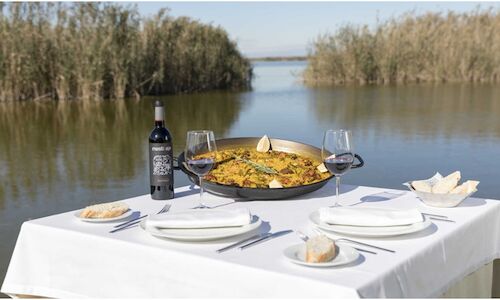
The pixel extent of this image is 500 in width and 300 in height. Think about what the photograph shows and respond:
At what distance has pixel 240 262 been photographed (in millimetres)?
1533

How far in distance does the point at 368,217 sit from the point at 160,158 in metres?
0.75

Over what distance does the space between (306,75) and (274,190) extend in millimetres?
18434

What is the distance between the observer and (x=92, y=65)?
1452 cm

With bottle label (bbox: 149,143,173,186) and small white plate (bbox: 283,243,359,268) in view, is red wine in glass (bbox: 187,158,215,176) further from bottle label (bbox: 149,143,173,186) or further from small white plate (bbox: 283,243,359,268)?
small white plate (bbox: 283,243,359,268)

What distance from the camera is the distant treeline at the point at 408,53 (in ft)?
60.4

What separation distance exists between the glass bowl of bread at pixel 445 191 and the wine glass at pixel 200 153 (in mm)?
670

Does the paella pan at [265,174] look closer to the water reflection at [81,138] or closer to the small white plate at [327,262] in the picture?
the small white plate at [327,262]

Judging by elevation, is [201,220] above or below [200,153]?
below

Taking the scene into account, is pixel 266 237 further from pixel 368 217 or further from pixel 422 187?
pixel 422 187

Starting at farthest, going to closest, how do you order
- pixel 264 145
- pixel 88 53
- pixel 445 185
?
pixel 88 53 < pixel 264 145 < pixel 445 185

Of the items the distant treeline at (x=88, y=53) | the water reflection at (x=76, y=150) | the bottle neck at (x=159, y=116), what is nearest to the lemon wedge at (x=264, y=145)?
the bottle neck at (x=159, y=116)

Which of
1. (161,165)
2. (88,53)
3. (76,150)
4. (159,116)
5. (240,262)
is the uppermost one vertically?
(88,53)

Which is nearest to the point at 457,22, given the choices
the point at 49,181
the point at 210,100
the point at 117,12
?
the point at 210,100

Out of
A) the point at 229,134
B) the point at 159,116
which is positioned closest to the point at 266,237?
the point at 159,116
